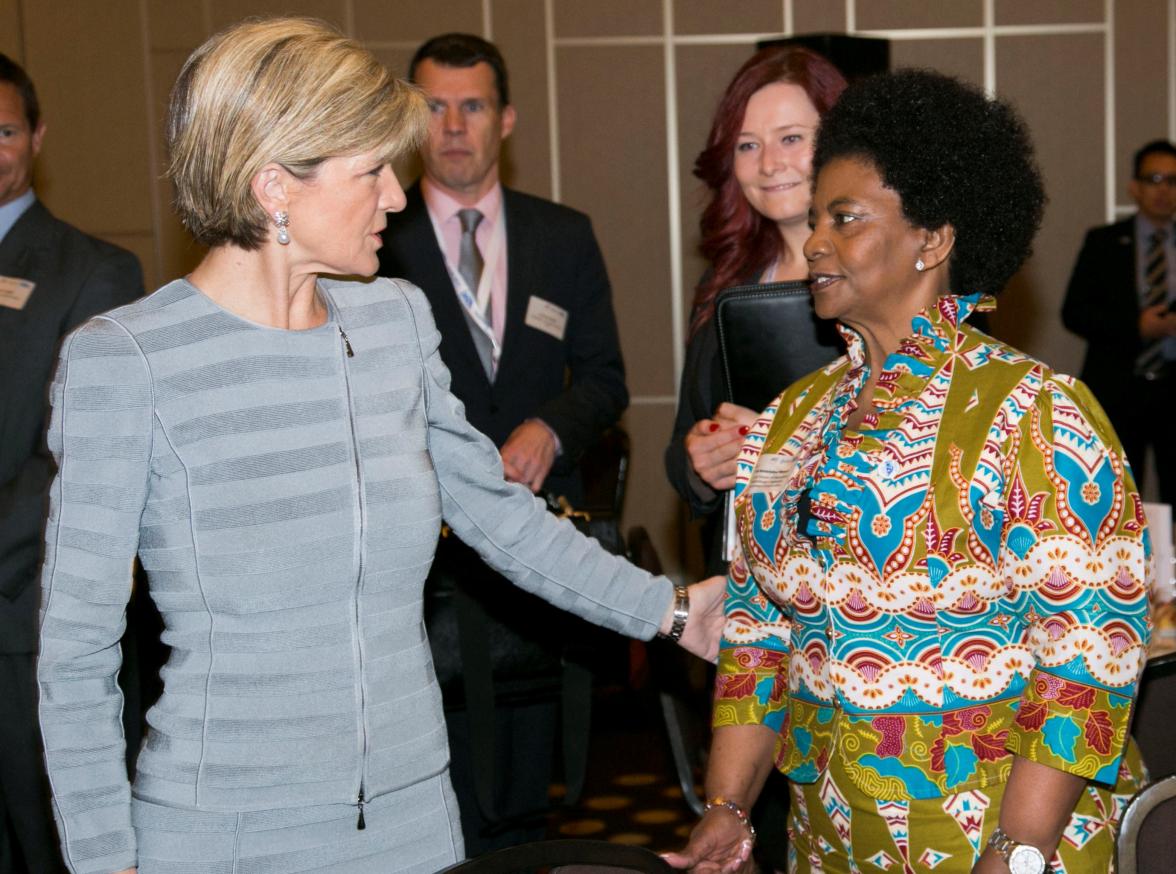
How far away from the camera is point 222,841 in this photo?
157 cm

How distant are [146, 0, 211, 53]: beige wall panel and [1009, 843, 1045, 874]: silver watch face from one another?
6.10 metres

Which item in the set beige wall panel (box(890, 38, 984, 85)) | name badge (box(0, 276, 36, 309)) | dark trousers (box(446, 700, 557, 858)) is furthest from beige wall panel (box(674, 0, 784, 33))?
dark trousers (box(446, 700, 557, 858))

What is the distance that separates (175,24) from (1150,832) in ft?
Result: 20.4

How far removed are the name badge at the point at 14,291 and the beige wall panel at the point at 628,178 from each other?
3.87 meters

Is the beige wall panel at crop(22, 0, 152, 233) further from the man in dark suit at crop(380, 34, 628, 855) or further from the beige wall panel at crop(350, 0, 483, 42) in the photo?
the man in dark suit at crop(380, 34, 628, 855)

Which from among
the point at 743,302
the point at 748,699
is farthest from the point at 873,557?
the point at 743,302

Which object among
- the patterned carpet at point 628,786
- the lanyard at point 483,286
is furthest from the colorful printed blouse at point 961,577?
the patterned carpet at point 628,786

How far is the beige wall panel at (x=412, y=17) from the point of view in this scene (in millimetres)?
6590

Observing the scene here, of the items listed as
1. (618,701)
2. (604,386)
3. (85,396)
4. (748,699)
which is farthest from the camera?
(618,701)

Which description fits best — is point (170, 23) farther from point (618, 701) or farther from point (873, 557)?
point (873, 557)

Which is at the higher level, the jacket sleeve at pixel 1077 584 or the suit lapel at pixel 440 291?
the suit lapel at pixel 440 291

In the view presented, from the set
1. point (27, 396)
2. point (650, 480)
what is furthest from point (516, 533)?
point (650, 480)

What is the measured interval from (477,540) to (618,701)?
379cm

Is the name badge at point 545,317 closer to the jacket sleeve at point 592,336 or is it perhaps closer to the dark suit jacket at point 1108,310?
the jacket sleeve at point 592,336
